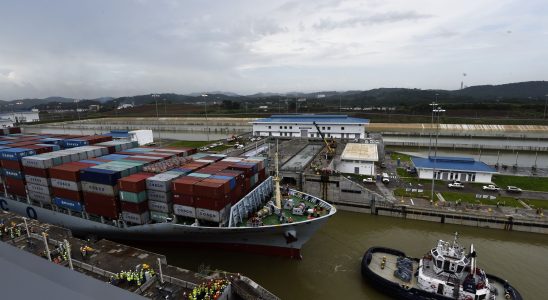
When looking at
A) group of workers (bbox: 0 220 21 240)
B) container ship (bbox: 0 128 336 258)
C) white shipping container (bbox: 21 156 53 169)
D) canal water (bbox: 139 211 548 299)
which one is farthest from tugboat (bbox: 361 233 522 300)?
white shipping container (bbox: 21 156 53 169)

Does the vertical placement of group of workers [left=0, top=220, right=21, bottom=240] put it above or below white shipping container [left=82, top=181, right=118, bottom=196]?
below

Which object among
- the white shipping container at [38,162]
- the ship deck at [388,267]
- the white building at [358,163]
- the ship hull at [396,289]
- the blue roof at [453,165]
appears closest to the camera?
the ship hull at [396,289]

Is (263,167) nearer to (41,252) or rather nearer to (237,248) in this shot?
(237,248)

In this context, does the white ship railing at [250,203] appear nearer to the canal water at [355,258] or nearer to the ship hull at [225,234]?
the ship hull at [225,234]

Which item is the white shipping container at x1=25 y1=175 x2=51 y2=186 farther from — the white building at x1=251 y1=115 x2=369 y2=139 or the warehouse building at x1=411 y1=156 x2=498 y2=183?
the warehouse building at x1=411 y1=156 x2=498 y2=183

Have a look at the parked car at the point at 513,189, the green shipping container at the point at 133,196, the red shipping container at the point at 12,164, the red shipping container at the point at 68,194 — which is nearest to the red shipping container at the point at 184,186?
the green shipping container at the point at 133,196

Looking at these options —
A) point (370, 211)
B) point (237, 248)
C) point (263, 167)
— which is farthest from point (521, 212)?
point (237, 248)

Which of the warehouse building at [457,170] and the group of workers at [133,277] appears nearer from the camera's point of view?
the group of workers at [133,277]
